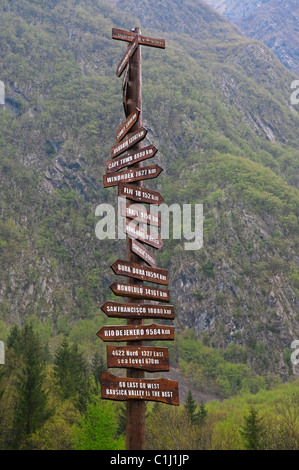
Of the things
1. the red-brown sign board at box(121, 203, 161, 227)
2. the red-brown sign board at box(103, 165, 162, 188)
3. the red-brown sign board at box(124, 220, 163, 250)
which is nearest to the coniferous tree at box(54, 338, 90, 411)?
the red-brown sign board at box(124, 220, 163, 250)

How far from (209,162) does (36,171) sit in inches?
2100

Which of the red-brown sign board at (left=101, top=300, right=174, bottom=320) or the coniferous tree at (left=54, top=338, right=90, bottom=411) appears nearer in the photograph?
the red-brown sign board at (left=101, top=300, right=174, bottom=320)

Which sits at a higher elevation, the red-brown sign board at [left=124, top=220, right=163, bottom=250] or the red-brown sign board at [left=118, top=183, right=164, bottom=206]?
the red-brown sign board at [left=118, top=183, right=164, bottom=206]

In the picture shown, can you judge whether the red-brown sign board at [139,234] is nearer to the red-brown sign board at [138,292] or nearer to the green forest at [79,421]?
the red-brown sign board at [138,292]

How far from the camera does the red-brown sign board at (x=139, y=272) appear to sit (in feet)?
42.0

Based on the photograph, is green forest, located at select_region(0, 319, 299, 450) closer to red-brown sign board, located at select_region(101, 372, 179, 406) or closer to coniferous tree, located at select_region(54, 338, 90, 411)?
coniferous tree, located at select_region(54, 338, 90, 411)

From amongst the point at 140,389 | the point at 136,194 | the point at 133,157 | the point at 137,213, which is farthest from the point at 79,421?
the point at 133,157

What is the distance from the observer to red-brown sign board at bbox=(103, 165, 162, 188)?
13.8m

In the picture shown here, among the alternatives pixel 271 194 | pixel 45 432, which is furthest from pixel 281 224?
pixel 45 432

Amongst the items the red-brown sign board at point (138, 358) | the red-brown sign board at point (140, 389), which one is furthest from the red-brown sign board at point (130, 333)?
the red-brown sign board at point (140, 389)

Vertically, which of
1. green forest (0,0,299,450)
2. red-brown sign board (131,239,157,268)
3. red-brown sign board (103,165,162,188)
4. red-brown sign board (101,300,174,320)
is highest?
green forest (0,0,299,450)

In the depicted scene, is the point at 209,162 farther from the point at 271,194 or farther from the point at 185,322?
the point at 185,322

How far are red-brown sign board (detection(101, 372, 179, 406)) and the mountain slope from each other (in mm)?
108311

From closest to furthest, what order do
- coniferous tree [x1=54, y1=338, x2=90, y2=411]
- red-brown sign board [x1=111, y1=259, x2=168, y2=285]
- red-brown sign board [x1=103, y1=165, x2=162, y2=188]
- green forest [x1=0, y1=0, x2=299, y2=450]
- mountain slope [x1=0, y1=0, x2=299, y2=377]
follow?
red-brown sign board [x1=111, y1=259, x2=168, y2=285]
red-brown sign board [x1=103, y1=165, x2=162, y2=188]
coniferous tree [x1=54, y1=338, x2=90, y2=411]
green forest [x1=0, y1=0, x2=299, y2=450]
mountain slope [x1=0, y1=0, x2=299, y2=377]
